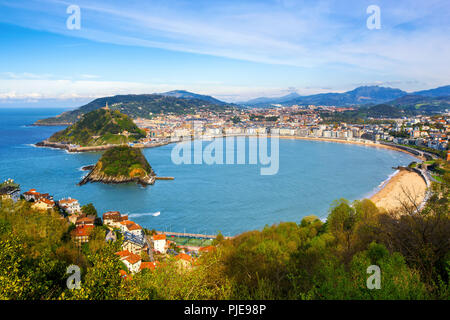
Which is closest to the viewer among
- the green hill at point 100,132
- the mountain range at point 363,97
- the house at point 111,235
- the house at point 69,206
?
the house at point 111,235

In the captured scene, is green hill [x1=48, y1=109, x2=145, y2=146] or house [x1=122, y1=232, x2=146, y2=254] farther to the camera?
green hill [x1=48, y1=109, x2=145, y2=146]

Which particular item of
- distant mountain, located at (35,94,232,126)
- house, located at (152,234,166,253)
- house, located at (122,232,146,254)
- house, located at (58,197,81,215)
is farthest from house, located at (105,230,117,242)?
distant mountain, located at (35,94,232,126)

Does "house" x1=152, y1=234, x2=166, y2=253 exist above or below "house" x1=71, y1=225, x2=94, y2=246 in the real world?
below

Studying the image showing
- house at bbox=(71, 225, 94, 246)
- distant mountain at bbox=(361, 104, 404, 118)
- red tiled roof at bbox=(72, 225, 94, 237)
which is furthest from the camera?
distant mountain at bbox=(361, 104, 404, 118)

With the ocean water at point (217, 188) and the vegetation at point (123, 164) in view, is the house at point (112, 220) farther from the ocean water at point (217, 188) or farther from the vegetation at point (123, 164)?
the vegetation at point (123, 164)

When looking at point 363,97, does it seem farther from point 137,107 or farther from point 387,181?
point 387,181

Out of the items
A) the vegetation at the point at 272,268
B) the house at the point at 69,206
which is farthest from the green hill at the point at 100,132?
the vegetation at the point at 272,268

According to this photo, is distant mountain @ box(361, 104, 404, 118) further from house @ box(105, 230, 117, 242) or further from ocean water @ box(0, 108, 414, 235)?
house @ box(105, 230, 117, 242)
